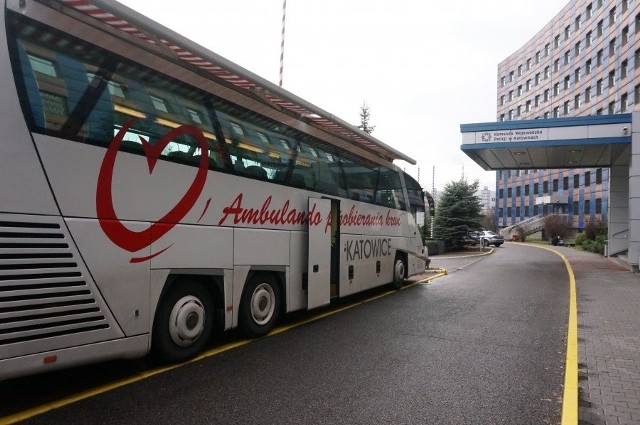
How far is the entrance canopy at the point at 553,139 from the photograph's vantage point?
731 inches

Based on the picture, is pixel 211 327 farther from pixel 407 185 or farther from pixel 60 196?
pixel 407 185

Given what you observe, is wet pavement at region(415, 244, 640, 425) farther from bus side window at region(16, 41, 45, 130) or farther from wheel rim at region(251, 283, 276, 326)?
bus side window at region(16, 41, 45, 130)

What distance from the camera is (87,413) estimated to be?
3906mm

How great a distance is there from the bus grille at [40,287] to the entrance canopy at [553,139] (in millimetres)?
18983

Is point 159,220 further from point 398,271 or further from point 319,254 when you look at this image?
point 398,271

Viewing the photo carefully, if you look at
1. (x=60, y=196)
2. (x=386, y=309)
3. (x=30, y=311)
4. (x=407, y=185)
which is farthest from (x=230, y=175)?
(x=407, y=185)

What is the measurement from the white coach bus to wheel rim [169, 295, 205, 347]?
0.06ft

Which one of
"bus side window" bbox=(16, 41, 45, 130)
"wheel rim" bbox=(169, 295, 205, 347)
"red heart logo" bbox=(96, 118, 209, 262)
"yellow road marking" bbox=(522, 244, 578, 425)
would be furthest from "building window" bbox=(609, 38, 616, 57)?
"bus side window" bbox=(16, 41, 45, 130)

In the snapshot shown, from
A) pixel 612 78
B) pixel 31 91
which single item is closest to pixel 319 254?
pixel 31 91

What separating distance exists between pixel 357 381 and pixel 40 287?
3.15m

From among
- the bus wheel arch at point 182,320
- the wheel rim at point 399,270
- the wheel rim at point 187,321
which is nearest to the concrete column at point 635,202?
the wheel rim at point 399,270

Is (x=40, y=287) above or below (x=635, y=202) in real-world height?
below

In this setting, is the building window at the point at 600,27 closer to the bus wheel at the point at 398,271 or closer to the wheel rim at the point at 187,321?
the bus wheel at the point at 398,271

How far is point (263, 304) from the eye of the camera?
6797 millimetres
